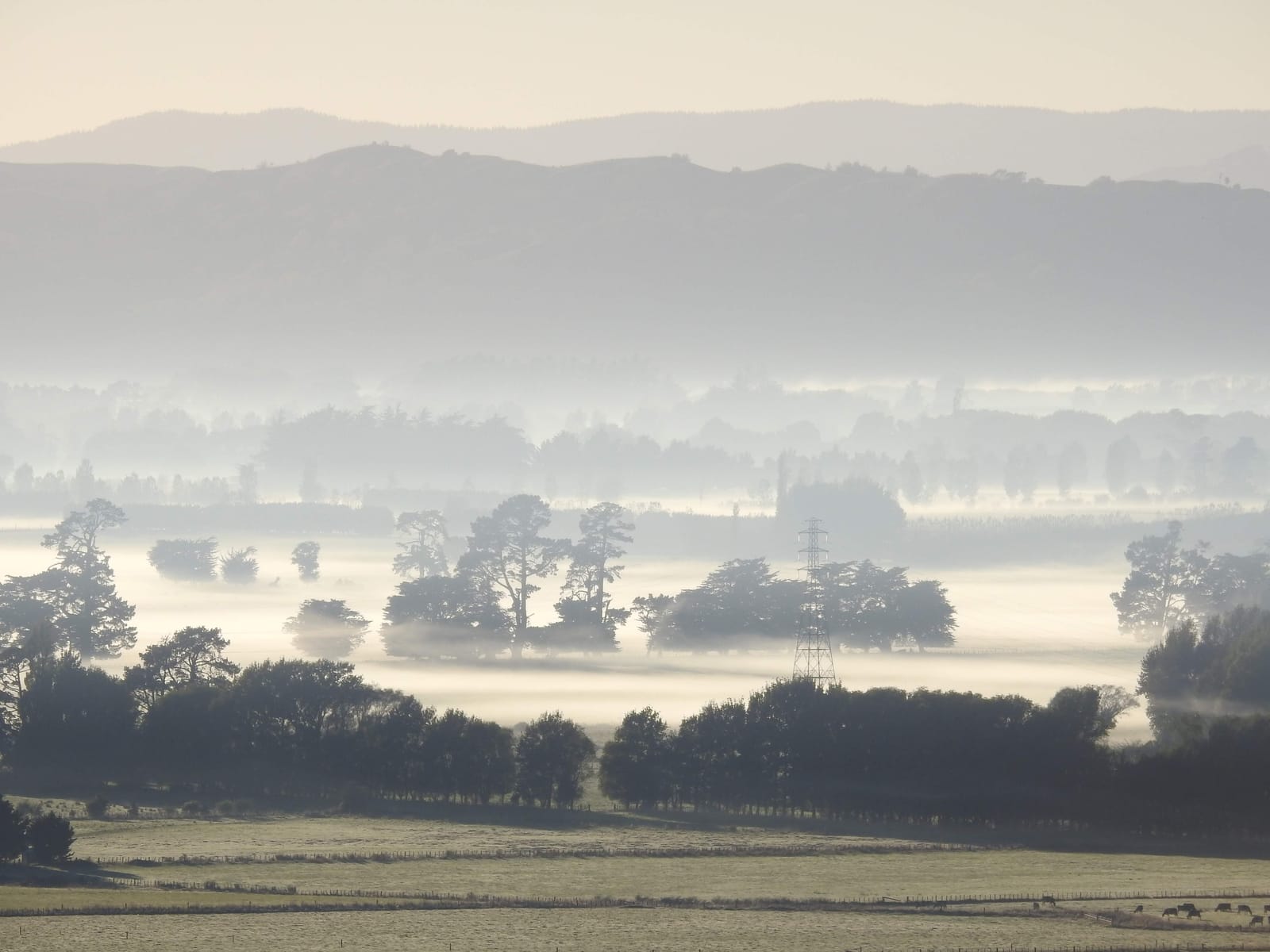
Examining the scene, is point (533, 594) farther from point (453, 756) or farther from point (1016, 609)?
point (453, 756)

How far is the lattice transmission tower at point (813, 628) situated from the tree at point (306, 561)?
2136 inches

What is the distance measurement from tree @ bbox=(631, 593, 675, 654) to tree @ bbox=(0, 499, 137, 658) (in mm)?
32679

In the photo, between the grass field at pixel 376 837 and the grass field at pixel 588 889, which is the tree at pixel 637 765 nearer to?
the grass field at pixel 588 889

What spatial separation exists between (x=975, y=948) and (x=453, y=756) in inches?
1404

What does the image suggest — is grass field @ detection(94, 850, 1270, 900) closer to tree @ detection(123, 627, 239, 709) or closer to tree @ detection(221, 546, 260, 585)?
tree @ detection(123, 627, 239, 709)

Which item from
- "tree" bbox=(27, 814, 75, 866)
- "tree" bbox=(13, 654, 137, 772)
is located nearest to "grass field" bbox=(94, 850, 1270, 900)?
"tree" bbox=(27, 814, 75, 866)

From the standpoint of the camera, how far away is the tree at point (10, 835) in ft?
259

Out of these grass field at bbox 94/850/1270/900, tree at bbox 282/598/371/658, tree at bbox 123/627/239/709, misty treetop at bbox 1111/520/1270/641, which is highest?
misty treetop at bbox 1111/520/1270/641

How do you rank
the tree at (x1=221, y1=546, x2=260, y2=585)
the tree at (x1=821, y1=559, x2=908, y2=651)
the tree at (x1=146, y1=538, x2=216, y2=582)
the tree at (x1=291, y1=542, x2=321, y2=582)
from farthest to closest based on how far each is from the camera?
the tree at (x1=291, y1=542, x2=321, y2=582) < the tree at (x1=146, y1=538, x2=216, y2=582) < the tree at (x1=221, y1=546, x2=260, y2=585) < the tree at (x1=821, y1=559, x2=908, y2=651)

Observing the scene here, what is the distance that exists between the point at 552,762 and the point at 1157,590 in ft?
240

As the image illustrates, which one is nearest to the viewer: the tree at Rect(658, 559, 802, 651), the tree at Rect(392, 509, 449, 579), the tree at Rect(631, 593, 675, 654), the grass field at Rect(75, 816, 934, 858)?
the grass field at Rect(75, 816, 934, 858)

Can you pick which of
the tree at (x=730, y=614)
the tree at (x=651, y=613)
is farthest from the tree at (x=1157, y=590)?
the tree at (x=651, y=613)

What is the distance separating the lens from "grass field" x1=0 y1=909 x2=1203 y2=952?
67.9m

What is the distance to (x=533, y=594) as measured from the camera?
17212 cm
